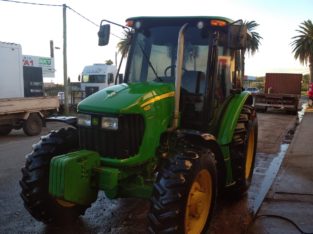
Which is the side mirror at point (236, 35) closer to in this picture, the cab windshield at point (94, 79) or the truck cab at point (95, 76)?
the truck cab at point (95, 76)

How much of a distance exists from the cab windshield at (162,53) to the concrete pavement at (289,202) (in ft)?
6.58

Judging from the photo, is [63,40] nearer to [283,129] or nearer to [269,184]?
[283,129]

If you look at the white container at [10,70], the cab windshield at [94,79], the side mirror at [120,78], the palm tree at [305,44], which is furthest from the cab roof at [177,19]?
the palm tree at [305,44]

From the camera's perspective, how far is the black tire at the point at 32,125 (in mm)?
12922

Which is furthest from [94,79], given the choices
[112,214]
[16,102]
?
[112,214]

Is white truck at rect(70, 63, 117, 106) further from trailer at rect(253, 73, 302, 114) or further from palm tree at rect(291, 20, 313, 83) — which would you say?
palm tree at rect(291, 20, 313, 83)

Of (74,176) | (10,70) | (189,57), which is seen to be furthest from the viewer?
(10,70)

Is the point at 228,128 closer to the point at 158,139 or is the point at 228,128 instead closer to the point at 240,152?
the point at 240,152

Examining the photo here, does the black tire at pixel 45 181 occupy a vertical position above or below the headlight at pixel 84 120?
below

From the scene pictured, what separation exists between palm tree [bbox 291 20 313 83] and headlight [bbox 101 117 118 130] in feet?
159

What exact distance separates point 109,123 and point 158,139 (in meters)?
0.58

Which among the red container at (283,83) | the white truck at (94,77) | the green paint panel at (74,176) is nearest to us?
the green paint panel at (74,176)

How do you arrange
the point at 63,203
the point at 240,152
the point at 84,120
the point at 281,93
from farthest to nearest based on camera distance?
the point at 281,93, the point at 240,152, the point at 63,203, the point at 84,120

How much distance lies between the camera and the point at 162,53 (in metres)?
5.06
